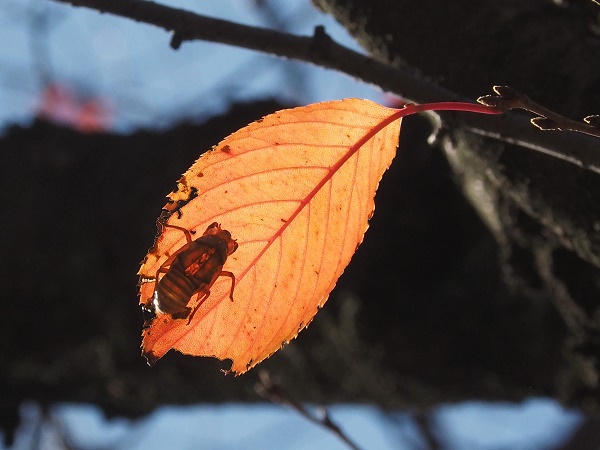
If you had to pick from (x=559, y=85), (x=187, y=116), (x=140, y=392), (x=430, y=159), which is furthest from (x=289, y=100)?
(x=559, y=85)

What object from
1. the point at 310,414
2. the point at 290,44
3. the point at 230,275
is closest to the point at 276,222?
the point at 230,275

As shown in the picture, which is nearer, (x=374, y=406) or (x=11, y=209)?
(x=374, y=406)

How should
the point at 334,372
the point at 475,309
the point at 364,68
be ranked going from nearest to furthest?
the point at 364,68, the point at 475,309, the point at 334,372

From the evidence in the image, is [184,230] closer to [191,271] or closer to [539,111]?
[191,271]

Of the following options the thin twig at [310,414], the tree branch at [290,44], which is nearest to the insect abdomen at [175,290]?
the tree branch at [290,44]

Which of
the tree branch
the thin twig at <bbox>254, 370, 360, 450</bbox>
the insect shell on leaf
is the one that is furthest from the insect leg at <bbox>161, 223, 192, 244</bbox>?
the thin twig at <bbox>254, 370, 360, 450</bbox>

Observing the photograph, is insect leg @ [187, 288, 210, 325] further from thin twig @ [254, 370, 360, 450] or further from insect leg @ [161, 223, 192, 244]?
thin twig @ [254, 370, 360, 450]

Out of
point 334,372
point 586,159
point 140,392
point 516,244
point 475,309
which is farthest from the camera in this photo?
point 140,392

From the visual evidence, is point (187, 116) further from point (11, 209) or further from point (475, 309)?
point (475, 309)
